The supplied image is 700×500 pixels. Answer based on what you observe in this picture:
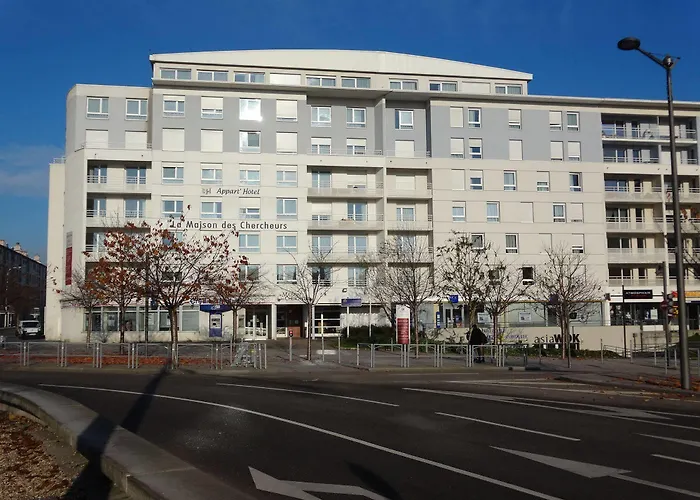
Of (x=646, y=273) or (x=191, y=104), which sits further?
(x=646, y=273)

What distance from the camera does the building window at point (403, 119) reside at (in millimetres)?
55531

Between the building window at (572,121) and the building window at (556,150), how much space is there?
159 cm

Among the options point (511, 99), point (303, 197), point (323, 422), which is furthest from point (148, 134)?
point (323, 422)

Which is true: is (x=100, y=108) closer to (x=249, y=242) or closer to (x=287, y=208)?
(x=249, y=242)

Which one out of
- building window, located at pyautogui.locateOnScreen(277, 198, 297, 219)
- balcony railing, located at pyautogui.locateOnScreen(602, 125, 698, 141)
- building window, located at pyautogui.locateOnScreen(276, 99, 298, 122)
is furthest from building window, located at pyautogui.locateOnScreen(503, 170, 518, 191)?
building window, located at pyautogui.locateOnScreen(276, 99, 298, 122)

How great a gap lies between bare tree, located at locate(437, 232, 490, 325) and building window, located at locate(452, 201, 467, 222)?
1470 mm

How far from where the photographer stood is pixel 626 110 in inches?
2279

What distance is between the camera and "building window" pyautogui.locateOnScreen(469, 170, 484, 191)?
2137 inches

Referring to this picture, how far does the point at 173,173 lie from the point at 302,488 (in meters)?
46.0

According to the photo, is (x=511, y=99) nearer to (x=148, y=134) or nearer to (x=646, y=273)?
(x=646, y=273)

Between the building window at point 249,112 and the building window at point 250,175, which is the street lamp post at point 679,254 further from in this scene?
the building window at point 249,112

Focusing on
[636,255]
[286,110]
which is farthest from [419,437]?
[636,255]

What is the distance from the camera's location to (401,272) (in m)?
43.8

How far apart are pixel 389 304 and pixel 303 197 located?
11.1 meters
